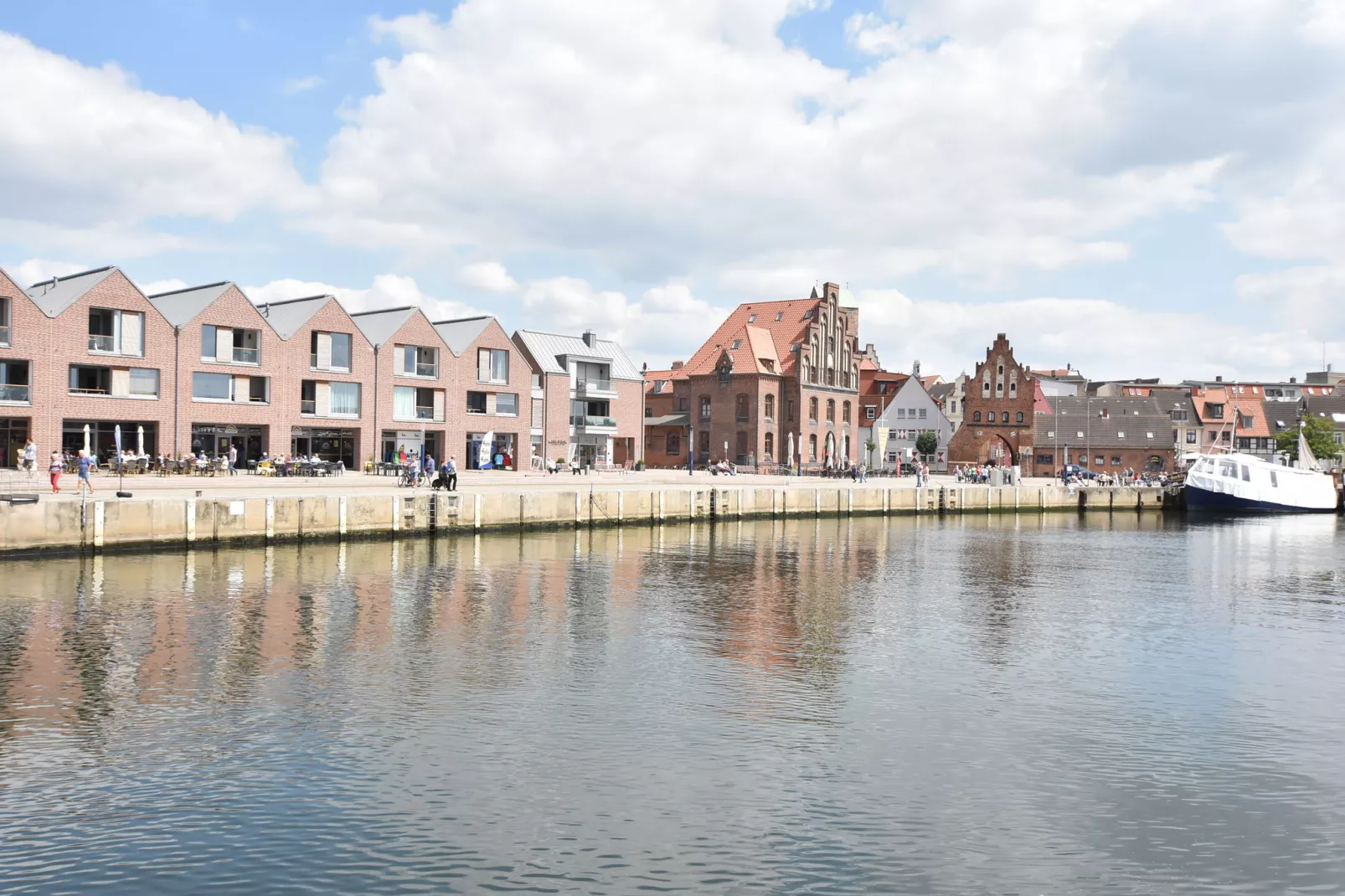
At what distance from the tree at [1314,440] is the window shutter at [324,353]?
107940 millimetres

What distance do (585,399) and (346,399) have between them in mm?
24611

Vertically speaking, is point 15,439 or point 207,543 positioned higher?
point 15,439

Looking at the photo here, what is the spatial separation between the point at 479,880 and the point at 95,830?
4.55 metres

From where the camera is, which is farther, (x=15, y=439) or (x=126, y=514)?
(x=15, y=439)

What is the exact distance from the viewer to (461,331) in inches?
3263

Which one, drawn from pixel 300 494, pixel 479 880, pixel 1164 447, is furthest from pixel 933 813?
pixel 1164 447

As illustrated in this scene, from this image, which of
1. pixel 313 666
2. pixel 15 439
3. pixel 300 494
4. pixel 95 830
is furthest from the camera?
pixel 15 439

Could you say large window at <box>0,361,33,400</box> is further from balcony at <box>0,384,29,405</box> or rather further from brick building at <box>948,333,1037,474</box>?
brick building at <box>948,333,1037,474</box>

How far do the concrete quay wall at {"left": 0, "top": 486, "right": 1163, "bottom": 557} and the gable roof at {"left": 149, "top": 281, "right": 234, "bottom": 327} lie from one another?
26625mm

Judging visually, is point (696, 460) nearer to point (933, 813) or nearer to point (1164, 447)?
point (1164, 447)

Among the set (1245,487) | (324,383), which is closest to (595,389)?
(324,383)

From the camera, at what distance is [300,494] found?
157 ft

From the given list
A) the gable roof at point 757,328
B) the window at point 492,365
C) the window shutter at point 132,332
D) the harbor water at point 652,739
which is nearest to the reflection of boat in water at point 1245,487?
the gable roof at point 757,328

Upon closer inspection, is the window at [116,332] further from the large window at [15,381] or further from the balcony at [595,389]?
the balcony at [595,389]
